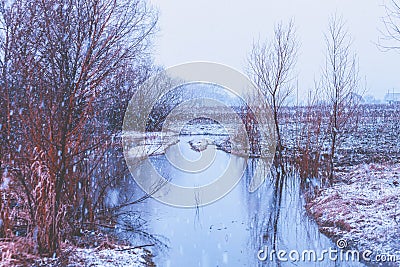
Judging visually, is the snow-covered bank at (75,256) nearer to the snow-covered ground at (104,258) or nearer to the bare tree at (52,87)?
the snow-covered ground at (104,258)

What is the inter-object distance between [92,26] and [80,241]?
2.80 m

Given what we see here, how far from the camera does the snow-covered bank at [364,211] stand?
187 inches

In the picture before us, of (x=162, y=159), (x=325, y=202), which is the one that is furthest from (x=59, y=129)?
(x=162, y=159)

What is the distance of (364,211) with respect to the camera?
581cm
